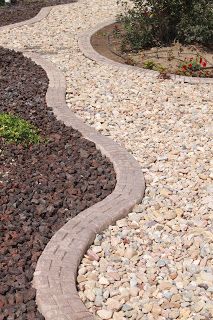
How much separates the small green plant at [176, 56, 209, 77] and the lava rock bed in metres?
2.82

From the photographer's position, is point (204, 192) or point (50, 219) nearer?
point (50, 219)

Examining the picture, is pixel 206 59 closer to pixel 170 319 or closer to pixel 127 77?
pixel 127 77

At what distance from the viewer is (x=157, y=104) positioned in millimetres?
7500

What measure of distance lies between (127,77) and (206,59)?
1813 millimetres

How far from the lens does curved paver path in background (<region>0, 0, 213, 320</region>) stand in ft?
12.9

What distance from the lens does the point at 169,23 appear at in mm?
10289

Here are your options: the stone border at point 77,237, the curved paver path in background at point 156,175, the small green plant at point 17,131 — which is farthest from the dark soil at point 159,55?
the small green plant at point 17,131

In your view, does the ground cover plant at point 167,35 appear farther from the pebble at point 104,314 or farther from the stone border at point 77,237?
the pebble at point 104,314

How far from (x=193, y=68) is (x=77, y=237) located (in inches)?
Answer: 209

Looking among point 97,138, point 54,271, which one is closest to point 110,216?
point 54,271

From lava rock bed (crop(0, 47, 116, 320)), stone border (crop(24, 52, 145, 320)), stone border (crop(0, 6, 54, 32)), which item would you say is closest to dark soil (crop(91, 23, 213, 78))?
stone border (crop(0, 6, 54, 32))

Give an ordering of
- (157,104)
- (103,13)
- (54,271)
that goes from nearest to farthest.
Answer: (54,271) → (157,104) → (103,13)

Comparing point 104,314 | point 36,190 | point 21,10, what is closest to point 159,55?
point 36,190

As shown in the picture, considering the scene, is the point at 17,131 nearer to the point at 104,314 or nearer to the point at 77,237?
the point at 77,237
